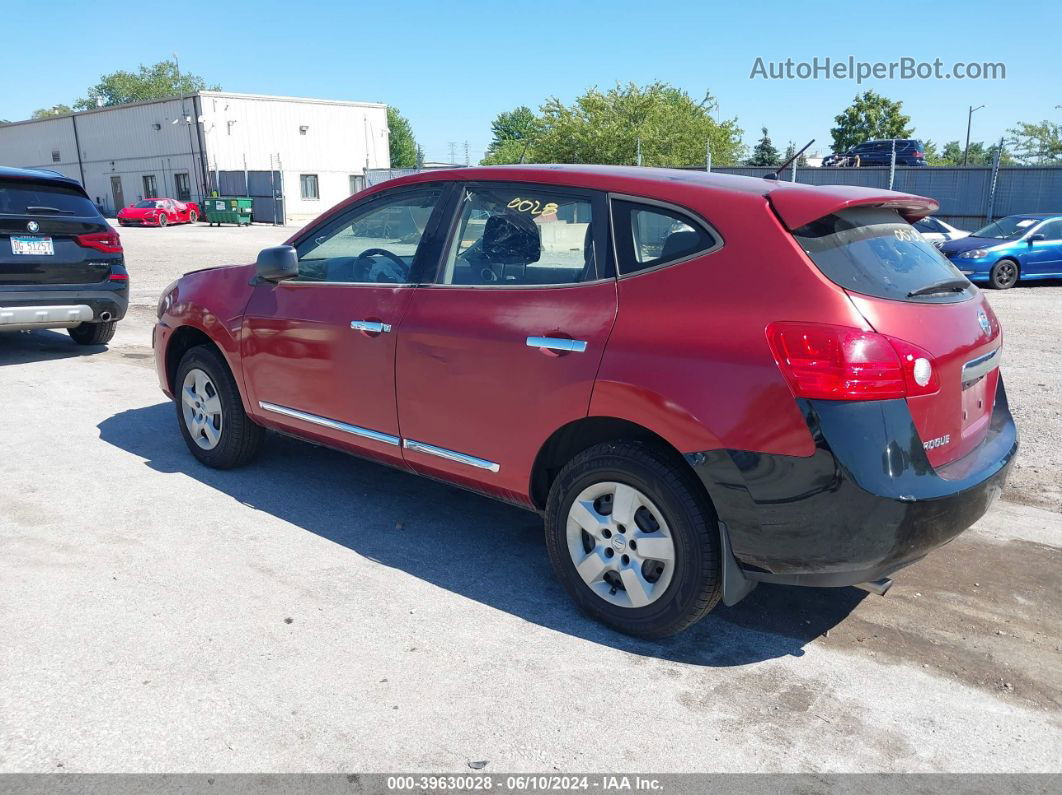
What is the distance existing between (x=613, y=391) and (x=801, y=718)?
1328mm

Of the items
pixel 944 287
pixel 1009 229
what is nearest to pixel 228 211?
pixel 1009 229

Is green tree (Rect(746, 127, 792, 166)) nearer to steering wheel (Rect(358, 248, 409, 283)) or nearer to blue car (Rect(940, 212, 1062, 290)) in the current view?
blue car (Rect(940, 212, 1062, 290))

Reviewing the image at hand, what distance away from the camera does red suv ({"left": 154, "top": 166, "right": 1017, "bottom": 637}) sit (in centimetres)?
289

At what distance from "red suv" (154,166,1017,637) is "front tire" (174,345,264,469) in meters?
1.01

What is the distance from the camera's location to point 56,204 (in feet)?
26.9

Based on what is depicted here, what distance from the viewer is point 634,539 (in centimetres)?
334

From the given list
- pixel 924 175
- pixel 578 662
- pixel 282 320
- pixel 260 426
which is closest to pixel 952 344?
pixel 578 662

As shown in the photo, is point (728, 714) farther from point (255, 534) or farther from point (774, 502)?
point (255, 534)

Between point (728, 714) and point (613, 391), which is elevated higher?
point (613, 391)

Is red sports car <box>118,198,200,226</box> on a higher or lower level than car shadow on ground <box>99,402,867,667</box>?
higher

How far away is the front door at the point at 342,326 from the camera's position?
4.19 metres

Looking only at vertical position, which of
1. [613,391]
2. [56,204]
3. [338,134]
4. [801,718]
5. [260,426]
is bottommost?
[801,718]

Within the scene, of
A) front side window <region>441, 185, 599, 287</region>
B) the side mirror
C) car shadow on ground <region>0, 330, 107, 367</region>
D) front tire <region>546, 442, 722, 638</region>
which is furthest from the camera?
car shadow on ground <region>0, 330, 107, 367</region>

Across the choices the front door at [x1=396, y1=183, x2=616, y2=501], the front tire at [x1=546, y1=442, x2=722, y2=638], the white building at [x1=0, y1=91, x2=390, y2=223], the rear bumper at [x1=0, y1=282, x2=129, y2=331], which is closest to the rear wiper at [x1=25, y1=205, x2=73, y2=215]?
the rear bumper at [x1=0, y1=282, x2=129, y2=331]
